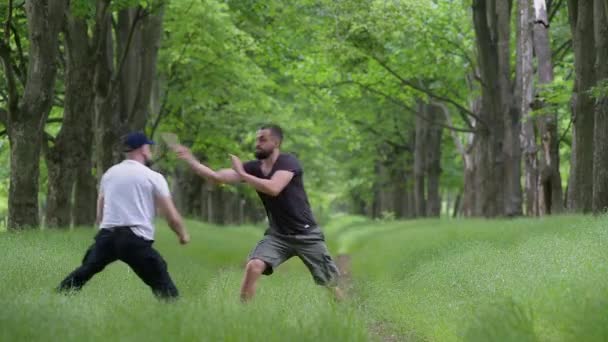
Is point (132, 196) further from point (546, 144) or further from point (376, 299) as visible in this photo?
point (546, 144)

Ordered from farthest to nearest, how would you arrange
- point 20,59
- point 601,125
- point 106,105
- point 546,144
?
point 106,105 → point 546,144 → point 20,59 → point 601,125

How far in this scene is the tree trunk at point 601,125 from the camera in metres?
14.6

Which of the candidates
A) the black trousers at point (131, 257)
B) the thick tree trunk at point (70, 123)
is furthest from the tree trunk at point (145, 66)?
the black trousers at point (131, 257)

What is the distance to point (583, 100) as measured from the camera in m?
16.9

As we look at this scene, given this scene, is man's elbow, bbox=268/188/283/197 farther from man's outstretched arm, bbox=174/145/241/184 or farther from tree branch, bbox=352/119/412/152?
tree branch, bbox=352/119/412/152

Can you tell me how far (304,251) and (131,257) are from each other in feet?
7.34

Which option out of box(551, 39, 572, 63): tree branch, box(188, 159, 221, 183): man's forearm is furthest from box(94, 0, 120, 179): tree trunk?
box(551, 39, 572, 63): tree branch

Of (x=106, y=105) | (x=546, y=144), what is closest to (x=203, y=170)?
(x=106, y=105)

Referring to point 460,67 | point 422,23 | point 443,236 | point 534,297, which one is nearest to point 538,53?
point 443,236

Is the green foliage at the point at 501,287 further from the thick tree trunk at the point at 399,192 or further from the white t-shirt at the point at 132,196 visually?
the thick tree trunk at the point at 399,192

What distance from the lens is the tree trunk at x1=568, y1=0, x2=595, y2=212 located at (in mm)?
16859

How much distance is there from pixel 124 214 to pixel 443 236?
1071 centimetres

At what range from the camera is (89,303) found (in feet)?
25.5

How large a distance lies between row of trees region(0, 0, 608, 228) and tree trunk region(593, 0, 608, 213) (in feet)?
0.10
